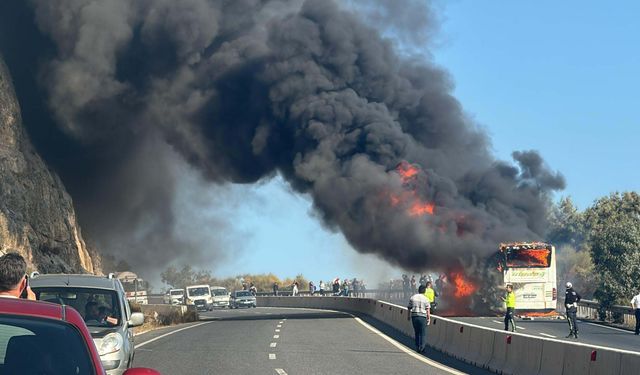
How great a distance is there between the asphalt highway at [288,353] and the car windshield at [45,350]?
38.5 feet

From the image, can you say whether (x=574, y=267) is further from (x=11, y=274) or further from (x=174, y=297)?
(x=11, y=274)

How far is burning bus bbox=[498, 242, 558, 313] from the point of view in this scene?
1563 inches

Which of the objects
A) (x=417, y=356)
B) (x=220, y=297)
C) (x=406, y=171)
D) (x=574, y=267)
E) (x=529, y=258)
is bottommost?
(x=417, y=356)

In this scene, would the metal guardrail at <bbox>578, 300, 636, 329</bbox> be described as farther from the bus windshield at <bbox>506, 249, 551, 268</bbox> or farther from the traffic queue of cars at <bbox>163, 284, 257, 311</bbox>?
the traffic queue of cars at <bbox>163, 284, 257, 311</bbox>

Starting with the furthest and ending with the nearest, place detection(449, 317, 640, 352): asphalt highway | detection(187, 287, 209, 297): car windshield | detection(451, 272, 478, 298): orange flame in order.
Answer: detection(187, 287, 209, 297): car windshield → detection(451, 272, 478, 298): orange flame → detection(449, 317, 640, 352): asphalt highway

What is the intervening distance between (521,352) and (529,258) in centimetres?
2358

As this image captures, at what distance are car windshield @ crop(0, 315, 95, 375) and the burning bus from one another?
35.3 meters

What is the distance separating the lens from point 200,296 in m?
65.0

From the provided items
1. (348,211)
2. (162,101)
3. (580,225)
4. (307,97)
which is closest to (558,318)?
(348,211)

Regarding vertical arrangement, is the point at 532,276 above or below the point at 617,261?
below

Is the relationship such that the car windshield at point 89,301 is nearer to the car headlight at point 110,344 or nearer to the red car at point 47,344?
the car headlight at point 110,344

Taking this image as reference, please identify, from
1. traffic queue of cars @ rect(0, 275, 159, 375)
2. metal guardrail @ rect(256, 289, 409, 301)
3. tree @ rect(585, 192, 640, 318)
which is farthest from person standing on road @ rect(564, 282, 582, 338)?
metal guardrail @ rect(256, 289, 409, 301)

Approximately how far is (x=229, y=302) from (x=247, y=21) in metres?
23.1

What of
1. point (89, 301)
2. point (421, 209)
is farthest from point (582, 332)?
point (89, 301)
